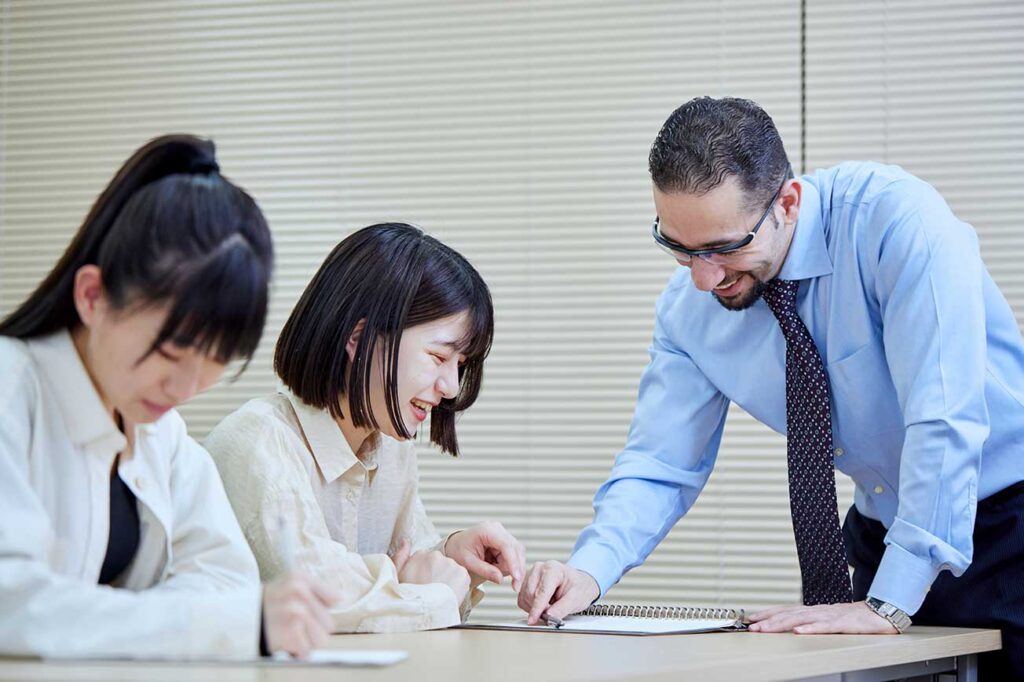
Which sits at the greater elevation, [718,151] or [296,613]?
[718,151]

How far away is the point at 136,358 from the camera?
1149 mm

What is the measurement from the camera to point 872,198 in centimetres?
199

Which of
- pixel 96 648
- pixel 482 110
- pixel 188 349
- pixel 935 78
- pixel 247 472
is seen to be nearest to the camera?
pixel 96 648

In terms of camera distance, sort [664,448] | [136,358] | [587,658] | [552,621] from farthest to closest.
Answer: [664,448] → [552,621] → [587,658] → [136,358]

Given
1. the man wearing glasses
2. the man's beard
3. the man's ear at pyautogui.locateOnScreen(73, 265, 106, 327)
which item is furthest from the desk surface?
the man's beard

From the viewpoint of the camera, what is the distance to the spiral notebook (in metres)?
1.65

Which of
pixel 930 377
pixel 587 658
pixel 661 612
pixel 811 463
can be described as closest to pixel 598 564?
pixel 661 612

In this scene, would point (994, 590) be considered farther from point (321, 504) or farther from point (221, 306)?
Answer: point (221, 306)

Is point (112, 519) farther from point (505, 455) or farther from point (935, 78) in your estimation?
point (935, 78)

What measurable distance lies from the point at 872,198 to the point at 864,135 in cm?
135

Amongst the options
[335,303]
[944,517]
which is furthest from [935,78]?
[335,303]

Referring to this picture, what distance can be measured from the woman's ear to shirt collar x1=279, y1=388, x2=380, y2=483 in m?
0.10

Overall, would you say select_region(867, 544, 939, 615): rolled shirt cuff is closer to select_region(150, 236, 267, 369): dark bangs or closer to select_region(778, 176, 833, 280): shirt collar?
select_region(778, 176, 833, 280): shirt collar

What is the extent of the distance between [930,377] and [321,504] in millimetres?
985
